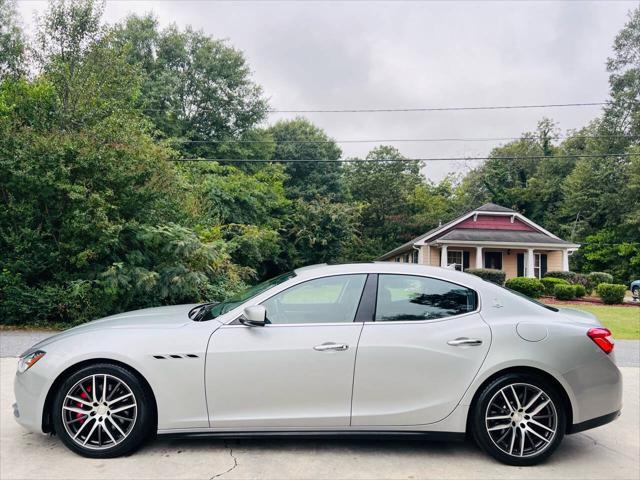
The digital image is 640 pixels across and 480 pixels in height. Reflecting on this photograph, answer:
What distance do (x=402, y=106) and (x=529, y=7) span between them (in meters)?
7.49

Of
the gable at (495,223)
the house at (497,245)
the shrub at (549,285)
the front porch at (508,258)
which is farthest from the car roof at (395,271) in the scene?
the gable at (495,223)

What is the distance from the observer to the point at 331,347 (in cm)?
346

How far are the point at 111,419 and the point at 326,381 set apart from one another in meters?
1.57

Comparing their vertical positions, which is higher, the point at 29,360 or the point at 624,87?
the point at 624,87

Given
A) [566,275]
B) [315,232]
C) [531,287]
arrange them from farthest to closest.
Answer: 1. [315,232]
2. [566,275]
3. [531,287]

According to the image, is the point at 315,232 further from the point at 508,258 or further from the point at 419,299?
the point at 419,299

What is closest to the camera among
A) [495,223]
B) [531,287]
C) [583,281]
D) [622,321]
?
[622,321]

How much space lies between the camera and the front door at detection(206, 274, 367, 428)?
3.43 metres

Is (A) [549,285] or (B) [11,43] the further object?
(A) [549,285]

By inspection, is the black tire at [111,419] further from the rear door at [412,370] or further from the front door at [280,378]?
the rear door at [412,370]

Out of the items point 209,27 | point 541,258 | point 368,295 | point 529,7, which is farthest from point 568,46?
point 209,27

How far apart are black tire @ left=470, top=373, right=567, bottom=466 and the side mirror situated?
5.55 ft

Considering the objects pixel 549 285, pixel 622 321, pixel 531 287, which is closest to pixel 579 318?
pixel 622 321

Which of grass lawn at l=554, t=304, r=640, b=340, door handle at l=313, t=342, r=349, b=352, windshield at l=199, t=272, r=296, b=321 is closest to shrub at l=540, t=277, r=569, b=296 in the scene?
grass lawn at l=554, t=304, r=640, b=340
